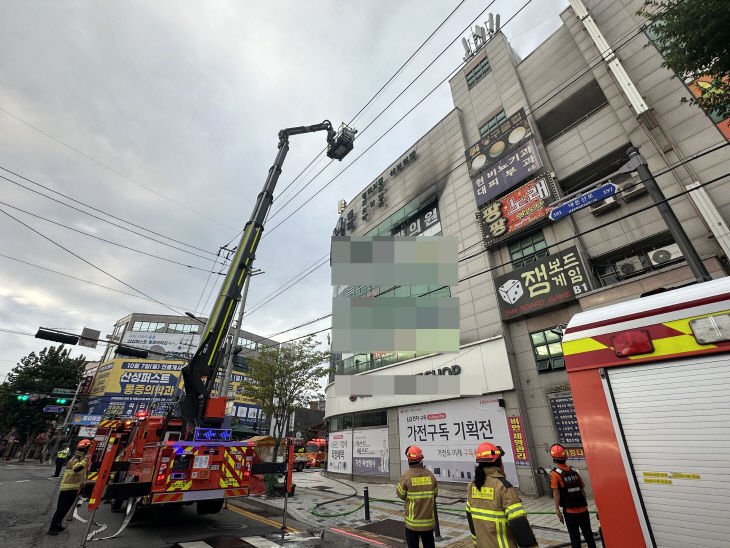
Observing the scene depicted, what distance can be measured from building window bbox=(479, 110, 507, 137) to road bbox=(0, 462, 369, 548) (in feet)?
64.4

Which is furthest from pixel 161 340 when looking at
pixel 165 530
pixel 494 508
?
pixel 494 508

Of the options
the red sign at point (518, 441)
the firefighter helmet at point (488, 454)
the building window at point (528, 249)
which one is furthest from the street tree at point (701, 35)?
the red sign at point (518, 441)

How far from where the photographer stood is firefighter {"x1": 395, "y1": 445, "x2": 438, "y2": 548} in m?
4.41

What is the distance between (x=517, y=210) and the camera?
1497cm

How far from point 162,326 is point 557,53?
57.0m

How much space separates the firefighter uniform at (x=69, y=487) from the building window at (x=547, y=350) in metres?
14.4

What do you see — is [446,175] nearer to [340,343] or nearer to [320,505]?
[340,343]

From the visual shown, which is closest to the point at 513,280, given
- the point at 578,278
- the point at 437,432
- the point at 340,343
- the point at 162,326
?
the point at 578,278

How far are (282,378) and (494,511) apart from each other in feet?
42.6

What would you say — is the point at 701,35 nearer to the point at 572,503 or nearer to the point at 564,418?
the point at 572,503

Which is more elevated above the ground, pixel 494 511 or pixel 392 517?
pixel 494 511

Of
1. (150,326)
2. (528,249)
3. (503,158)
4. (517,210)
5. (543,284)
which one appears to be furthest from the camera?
(150,326)

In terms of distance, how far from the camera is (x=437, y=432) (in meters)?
15.0

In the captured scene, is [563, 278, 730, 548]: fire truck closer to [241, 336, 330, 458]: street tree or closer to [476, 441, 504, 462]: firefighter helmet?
[476, 441, 504, 462]: firefighter helmet
